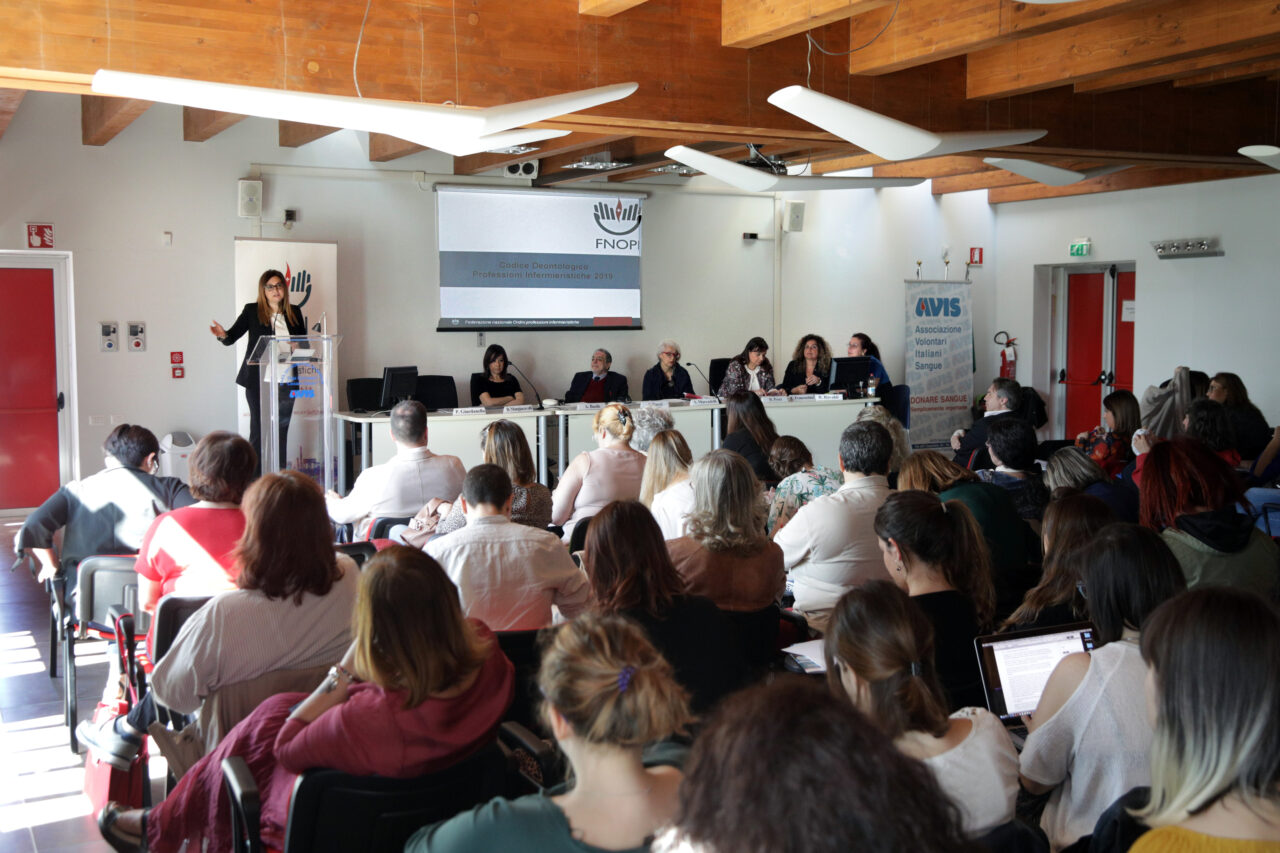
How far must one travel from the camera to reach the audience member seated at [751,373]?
10.5 m

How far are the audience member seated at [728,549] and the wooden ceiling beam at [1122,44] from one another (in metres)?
3.39

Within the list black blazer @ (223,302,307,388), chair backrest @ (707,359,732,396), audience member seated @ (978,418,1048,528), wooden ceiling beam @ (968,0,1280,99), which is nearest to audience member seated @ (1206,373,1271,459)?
wooden ceiling beam @ (968,0,1280,99)

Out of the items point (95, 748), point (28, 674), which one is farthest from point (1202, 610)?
point (28, 674)

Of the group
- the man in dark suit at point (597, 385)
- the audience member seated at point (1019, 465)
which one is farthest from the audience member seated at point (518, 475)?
the man in dark suit at point (597, 385)

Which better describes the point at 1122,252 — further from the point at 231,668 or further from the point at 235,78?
the point at 231,668

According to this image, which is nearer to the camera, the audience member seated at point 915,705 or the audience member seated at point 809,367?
the audience member seated at point 915,705

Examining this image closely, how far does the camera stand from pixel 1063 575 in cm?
296

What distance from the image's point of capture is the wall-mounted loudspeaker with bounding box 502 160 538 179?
1009 cm

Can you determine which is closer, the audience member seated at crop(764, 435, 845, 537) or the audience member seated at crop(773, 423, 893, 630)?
the audience member seated at crop(773, 423, 893, 630)

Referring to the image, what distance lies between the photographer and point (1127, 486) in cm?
484

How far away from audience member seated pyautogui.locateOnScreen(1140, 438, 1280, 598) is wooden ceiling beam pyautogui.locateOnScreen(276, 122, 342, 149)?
266 inches

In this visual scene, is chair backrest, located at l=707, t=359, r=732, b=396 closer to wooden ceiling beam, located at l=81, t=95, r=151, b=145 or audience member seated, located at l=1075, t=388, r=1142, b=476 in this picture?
audience member seated, located at l=1075, t=388, r=1142, b=476

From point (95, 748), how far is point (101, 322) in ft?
21.3

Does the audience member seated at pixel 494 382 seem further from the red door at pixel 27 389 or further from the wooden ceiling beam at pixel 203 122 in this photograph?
the red door at pixel 27 389
